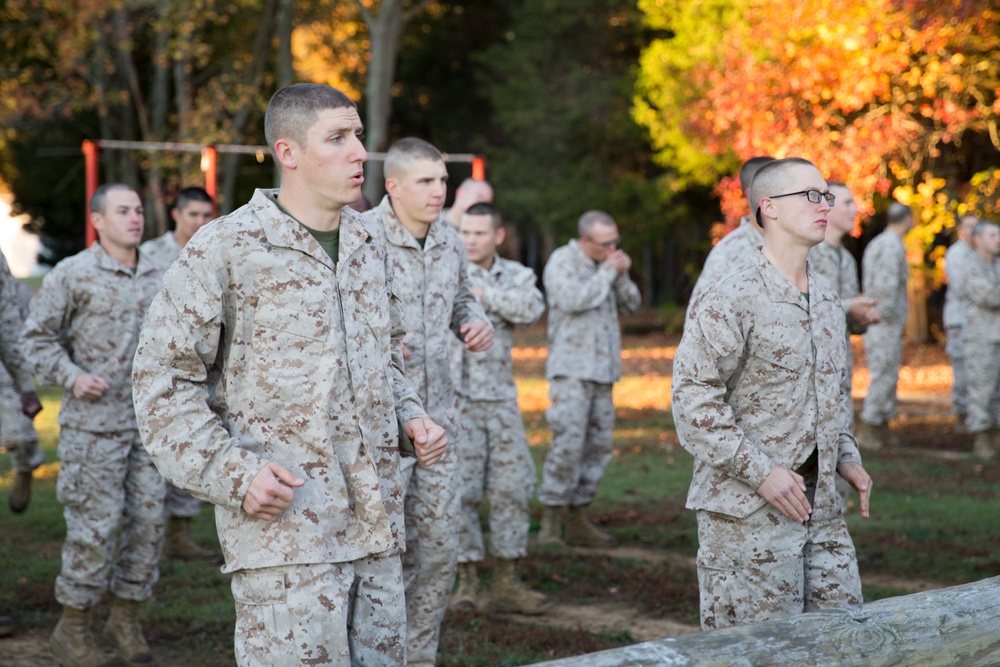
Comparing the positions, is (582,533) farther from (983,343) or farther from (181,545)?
(983,343)

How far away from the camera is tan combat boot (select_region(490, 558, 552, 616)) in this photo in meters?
7.39

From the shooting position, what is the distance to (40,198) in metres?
31.2

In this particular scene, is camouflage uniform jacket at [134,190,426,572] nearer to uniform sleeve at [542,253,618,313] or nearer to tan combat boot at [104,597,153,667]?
tan combat boot at [104,597,153,667]

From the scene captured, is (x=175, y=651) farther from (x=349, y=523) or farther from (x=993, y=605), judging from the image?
(x=993, y=605)

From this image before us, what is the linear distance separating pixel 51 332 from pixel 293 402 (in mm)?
3574

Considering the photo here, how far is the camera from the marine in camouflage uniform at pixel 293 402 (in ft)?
11.3

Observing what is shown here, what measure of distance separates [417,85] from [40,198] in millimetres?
11426

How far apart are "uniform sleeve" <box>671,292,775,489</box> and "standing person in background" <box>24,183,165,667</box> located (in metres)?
3.47

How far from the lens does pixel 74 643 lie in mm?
6426

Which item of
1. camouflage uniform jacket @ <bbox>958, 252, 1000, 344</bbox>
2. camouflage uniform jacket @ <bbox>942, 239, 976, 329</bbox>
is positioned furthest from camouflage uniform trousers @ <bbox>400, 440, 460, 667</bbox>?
camouflage uniform jacket @ <bbox>942, 239, 976, 329</bbox>

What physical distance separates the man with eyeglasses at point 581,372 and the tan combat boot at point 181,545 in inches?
102

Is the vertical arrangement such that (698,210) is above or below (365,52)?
below

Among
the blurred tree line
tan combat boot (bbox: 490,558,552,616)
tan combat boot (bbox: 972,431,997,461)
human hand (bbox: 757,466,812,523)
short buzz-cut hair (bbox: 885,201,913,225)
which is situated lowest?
tan combat boot (bbox: 490,558,552,616)

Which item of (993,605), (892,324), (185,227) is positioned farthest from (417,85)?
(993,605)
